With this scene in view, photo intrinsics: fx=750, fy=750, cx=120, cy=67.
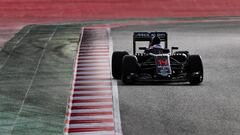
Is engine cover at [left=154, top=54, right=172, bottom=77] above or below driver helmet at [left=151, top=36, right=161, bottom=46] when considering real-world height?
below

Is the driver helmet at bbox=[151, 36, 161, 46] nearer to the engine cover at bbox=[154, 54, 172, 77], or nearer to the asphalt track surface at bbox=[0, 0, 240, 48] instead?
the engine cover at bbox=[154, 54, 172, 77]

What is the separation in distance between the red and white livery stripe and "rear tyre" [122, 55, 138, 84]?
756mm

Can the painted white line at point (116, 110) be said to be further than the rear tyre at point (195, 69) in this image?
No

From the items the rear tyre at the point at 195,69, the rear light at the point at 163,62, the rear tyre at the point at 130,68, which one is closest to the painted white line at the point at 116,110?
the rear tyre at the point at 130,68

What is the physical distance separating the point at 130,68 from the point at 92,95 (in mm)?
1763

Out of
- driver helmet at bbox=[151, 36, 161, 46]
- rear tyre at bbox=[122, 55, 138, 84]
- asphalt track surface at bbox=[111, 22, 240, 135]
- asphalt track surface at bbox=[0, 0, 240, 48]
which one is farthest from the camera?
asphalt track surface at bbox=[0, 0, 240, 48]

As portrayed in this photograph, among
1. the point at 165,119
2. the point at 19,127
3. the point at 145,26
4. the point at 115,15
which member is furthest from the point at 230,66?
the point at 115,15

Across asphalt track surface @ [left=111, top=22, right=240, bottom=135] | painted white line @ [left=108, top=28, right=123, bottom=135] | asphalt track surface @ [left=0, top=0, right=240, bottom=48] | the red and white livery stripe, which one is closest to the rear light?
asphalt track surface @ [left=111, top=22, right=240, bottom=135]

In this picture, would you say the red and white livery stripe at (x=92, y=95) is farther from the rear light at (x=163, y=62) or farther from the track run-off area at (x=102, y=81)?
the rear light at (x=163, y=62)

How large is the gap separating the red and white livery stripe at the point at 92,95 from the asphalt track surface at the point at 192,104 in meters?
0.49

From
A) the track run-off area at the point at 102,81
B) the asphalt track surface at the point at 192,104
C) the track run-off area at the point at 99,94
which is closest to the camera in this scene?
the asphalt track surface at the point at 192,104

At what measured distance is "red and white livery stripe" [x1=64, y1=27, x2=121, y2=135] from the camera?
20312 millimetres

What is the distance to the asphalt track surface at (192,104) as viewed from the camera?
63.8ft

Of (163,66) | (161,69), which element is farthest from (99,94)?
(163,66)
